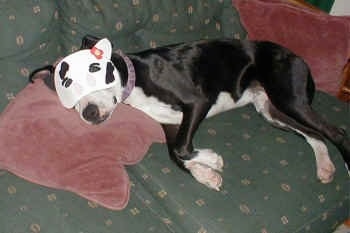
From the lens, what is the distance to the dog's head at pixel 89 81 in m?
1.99

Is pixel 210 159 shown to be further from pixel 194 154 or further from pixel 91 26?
pixel 91 26

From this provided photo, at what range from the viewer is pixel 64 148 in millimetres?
2109

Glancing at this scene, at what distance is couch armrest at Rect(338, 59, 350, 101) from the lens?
295cm

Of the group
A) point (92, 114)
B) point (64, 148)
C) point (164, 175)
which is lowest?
point (164, 175)

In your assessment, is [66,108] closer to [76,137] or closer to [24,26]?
[76,137]

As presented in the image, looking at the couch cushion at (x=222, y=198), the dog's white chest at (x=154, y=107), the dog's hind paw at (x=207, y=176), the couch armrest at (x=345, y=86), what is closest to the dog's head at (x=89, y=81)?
the dog's white chest at (x=154, y=107)

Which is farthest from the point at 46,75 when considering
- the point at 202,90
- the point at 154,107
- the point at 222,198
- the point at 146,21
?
the point at 222,198

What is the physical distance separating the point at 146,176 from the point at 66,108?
0.52 meters

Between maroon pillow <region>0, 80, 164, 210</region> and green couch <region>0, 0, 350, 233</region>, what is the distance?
0.06 meters

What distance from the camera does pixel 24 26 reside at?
2.21 meters

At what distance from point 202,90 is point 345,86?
1.18 meters

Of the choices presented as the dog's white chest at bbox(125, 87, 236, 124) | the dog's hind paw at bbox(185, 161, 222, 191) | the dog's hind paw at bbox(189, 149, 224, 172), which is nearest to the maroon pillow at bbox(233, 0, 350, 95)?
the dog's white chest at bbox(125, 87, 236, 124)

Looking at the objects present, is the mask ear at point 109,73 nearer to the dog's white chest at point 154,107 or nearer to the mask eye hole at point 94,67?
the mask eye hole at point 94,67

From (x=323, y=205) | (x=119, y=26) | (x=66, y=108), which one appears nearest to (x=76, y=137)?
(x=66, y=108)
